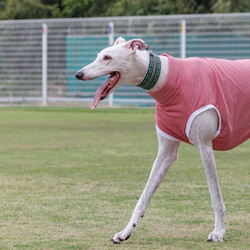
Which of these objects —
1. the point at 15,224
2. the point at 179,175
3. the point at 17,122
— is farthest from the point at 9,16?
the point at 15,224

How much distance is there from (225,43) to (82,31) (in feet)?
15.8

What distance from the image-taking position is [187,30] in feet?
78.8

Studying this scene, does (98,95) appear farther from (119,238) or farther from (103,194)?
(103,194)

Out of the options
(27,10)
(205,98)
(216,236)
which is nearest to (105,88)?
(205,98)

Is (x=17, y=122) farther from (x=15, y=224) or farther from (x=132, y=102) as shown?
(x=15, y=224)

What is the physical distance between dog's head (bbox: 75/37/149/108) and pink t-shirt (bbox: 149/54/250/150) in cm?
28

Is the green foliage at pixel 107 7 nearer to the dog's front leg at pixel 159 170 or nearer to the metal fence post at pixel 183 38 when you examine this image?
the metal fence post at pixel 183 38

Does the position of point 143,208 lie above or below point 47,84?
above

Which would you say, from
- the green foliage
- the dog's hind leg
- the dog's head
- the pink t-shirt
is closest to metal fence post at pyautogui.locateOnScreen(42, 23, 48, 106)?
the green foliage

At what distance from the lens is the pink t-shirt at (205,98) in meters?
5.89

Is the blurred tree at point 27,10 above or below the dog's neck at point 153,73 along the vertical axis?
below

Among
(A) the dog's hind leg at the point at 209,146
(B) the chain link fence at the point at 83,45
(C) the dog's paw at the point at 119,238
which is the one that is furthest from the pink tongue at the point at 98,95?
(B) the chain link fence at the point at 83,45

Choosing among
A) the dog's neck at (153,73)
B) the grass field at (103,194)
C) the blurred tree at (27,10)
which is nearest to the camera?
the dog's neck at (153,73)

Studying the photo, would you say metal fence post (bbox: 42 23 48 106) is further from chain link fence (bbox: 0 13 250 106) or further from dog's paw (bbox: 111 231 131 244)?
dog's paw (bbox: 111 231 131 244)
